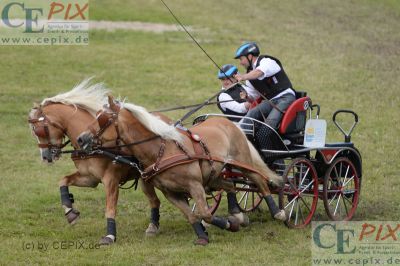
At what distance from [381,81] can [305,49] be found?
3804 millimetres

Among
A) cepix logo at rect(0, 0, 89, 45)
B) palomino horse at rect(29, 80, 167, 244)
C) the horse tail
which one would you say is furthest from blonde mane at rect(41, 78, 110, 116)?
cepix logo at rect(0, 0, 89, 45)

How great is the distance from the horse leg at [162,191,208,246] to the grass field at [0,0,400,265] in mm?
179

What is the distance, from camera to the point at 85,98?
371 inches

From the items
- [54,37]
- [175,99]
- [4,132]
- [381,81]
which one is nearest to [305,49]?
[381,81]

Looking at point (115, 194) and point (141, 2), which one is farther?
point (141, 2)

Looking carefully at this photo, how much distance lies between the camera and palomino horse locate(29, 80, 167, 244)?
9.20 metres

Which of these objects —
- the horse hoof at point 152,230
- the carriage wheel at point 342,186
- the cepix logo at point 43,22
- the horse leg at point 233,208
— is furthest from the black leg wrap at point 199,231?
the cepix logo at point 43,22

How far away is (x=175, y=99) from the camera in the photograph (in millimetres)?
18812

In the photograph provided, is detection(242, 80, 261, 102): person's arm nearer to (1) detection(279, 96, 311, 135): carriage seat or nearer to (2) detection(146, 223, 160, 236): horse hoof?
(1) detection(279, 96, 311, 135): carriage seat

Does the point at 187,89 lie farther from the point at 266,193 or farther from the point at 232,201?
the point at 266,193

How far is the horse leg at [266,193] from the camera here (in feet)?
31.6

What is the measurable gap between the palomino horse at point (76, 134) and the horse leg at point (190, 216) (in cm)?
59

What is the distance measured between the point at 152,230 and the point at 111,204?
2.56ft

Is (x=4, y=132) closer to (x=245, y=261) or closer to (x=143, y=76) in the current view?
(x=143, y=76)
